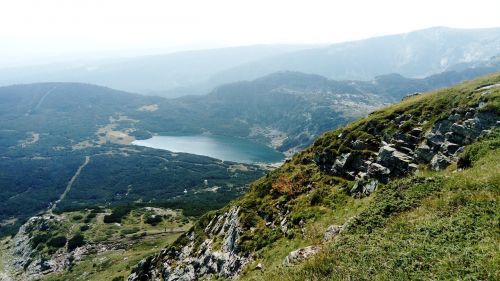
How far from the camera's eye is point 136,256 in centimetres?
9419

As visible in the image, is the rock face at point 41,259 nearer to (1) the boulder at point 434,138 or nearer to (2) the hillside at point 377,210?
(2) the hillside at point 377,210

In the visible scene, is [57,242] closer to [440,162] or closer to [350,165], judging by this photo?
[350,165]

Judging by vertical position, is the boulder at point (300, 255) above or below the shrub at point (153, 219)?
above

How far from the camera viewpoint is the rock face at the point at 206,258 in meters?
33.7

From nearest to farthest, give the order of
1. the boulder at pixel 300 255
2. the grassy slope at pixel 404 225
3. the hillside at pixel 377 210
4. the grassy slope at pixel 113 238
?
the grassy slope at pixel 404 225, the hillside at pixel 377 210, the boulder at pixel 300 255, the grassy slope at pixel 113 238

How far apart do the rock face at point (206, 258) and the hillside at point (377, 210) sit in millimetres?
166

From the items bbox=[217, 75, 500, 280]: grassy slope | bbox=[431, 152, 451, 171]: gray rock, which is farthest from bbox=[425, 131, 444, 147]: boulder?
bbox=[217, 75, 500, 280]: grassy slope

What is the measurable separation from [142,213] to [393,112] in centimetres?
11405

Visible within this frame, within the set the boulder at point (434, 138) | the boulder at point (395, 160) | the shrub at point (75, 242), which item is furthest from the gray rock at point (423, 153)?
the shrub at point (75, 242)

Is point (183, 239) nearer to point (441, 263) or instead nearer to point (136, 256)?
point (441, 263)

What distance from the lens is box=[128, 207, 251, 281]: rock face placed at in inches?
1325

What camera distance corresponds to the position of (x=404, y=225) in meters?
19.2

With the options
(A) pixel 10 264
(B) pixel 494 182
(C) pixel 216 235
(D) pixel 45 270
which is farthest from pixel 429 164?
(A) pixel 10 264

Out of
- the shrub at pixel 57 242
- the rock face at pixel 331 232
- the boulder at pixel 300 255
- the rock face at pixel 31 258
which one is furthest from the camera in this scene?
the shrub at pixel 57 242
